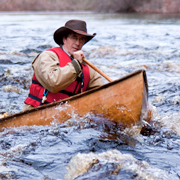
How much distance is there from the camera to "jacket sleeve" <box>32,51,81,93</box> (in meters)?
3.32

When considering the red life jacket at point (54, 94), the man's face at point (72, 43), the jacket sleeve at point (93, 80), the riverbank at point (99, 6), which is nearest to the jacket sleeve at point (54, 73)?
the red life jacket at point (54, 94)

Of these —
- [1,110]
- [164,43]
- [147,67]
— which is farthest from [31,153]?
[164,43]

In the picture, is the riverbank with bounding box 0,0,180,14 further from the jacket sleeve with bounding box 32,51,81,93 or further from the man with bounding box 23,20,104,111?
the jacket sleeve with bounding box 32,51,81,93

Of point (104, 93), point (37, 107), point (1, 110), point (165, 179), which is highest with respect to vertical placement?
point (104, 93)

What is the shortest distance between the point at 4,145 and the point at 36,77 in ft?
2.88

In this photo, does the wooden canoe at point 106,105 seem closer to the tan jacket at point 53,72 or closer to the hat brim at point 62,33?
the tan jacket at point 53,72

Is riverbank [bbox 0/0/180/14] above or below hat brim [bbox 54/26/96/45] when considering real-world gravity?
above

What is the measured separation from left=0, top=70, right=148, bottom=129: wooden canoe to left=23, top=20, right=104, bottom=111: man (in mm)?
212

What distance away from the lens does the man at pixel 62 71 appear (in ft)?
11.0

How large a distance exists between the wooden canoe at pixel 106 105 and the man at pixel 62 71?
0.21 m

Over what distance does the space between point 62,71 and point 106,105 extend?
2.07 feet

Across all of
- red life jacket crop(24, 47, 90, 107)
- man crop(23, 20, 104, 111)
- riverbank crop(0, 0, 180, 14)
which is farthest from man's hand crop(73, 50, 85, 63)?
riverbank crop(0, 0, 180, 14)

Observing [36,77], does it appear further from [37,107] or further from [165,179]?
[165,179]

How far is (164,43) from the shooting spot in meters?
13.0
